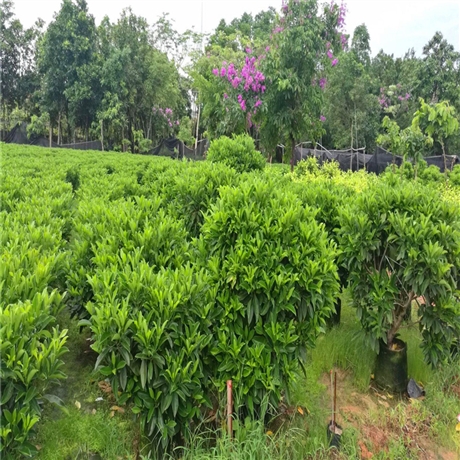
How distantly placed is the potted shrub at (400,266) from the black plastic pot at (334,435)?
29.3 inches

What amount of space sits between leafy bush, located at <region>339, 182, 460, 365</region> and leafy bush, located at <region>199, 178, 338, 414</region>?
66 cm

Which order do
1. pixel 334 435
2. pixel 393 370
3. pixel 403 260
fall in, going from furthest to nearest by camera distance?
pixel 393 370
pixel 403 260
pixel 334 435

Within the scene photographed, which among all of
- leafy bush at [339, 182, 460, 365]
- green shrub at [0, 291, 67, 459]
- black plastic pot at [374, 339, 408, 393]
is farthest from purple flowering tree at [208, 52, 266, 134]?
green shrub at [0, 291, 67, 459]

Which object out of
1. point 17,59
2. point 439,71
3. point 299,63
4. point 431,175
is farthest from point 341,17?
point 17,59

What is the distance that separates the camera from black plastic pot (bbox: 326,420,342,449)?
228cm

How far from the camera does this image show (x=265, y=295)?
2.19 m

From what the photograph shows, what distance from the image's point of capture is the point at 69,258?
264 cm

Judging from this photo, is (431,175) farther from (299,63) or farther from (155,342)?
(155,342)

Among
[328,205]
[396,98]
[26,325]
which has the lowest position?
[26,325]

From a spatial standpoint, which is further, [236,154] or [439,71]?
[439,71]

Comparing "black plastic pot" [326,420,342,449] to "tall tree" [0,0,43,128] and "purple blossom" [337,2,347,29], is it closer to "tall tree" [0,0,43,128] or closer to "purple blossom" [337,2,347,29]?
"purple blossom" [337,2,347,29]

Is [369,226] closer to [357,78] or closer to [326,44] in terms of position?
[326,44]

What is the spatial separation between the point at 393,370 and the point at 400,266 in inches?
32.7

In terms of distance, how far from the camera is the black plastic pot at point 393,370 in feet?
9.60
